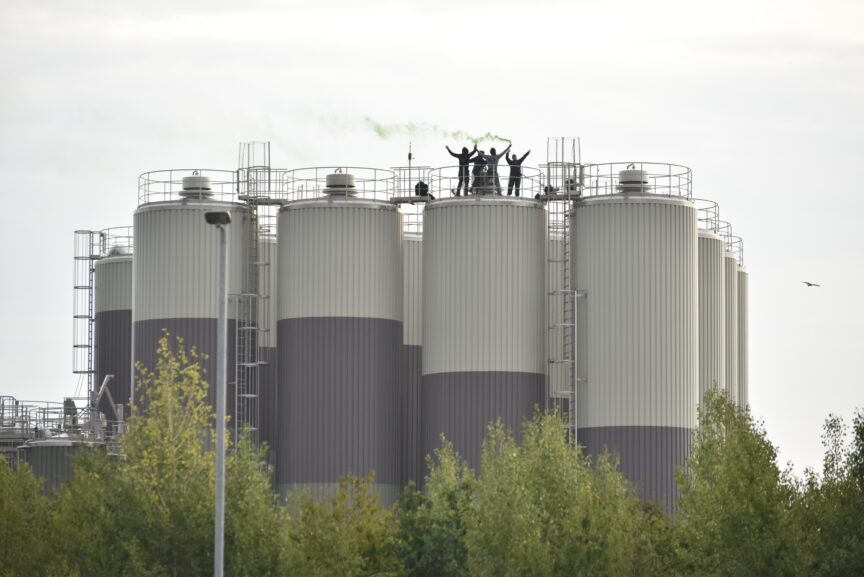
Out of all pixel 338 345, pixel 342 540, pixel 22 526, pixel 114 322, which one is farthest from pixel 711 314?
pixel 22 526

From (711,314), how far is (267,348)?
22.2 meters

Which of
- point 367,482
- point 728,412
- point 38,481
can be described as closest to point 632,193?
point 367,482

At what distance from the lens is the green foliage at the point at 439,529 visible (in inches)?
2827

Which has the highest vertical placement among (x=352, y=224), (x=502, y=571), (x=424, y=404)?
(x=352, y=224)

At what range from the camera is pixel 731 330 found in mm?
97750

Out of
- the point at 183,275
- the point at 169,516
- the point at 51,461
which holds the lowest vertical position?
the point at 169,516

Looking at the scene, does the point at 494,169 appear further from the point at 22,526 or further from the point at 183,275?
the point at 22,526

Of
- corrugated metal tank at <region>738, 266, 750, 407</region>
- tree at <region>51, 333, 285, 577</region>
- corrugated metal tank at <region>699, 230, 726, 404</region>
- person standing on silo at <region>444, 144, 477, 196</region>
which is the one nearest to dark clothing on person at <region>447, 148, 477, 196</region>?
person standing on silo at <region>444, 144, 477, 196</region>

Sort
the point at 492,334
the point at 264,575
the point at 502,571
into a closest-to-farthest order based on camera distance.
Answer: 1. the point at 264,575
2. the point at 502,571
3. the point at 492,334

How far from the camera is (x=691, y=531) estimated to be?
58125 mm

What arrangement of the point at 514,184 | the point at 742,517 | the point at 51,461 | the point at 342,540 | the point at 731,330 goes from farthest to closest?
the point at 731,330 < the point at 514,184 < the point at 51,461 < the point at 342,540 < the point at 742,517

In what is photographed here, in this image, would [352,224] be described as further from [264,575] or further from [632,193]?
[264,575]

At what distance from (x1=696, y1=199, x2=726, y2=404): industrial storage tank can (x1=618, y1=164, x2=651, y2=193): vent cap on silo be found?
7.07 meters

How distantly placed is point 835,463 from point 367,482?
25.2 meters
